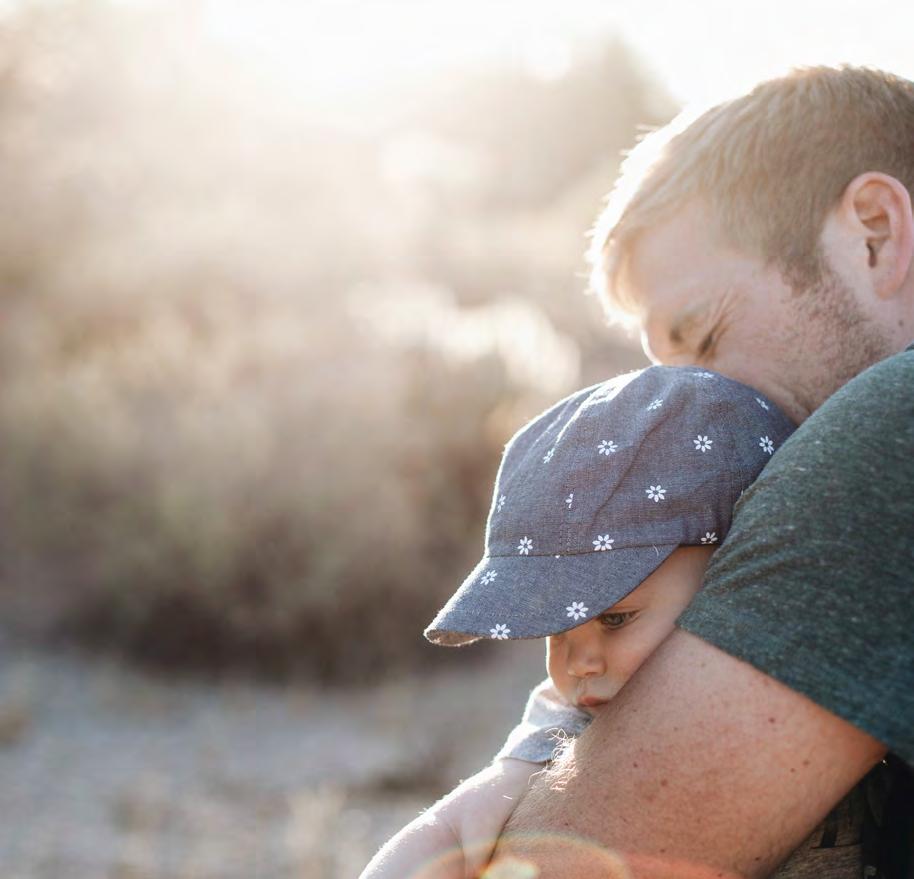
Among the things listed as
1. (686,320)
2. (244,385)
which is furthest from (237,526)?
(686,320)

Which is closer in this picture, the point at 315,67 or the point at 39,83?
the point at 39,83

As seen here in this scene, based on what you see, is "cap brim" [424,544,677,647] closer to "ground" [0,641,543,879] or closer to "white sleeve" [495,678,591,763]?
"white sleeve" [495,678,591,763]

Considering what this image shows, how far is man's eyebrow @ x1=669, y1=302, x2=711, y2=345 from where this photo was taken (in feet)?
6.14

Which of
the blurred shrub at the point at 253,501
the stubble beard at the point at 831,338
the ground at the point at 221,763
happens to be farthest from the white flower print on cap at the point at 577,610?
the blurred shrub at the point at 253,501

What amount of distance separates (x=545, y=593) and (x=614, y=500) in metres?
0.15

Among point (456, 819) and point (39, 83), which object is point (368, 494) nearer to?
Result: point (456, 819)

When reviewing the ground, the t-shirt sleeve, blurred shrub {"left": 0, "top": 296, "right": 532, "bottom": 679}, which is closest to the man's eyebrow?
the t-shirt sleeve

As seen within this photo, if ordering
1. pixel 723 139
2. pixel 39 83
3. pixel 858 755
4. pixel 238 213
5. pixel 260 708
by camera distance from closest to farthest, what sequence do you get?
1. pixel 858 755
2. pixel 723 139
3. pixel 260 708
4. pixel 238 213
5. pixel 39 83

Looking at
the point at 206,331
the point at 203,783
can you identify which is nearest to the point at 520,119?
the point at 206,331

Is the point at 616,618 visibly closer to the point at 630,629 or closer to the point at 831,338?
the point at 630,629

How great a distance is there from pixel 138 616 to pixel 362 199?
→ 1357cm

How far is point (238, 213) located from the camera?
626 inches

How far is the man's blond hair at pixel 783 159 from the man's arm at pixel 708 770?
82 cm

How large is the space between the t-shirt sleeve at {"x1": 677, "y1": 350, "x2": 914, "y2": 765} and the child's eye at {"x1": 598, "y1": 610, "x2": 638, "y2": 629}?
10.2 inches
